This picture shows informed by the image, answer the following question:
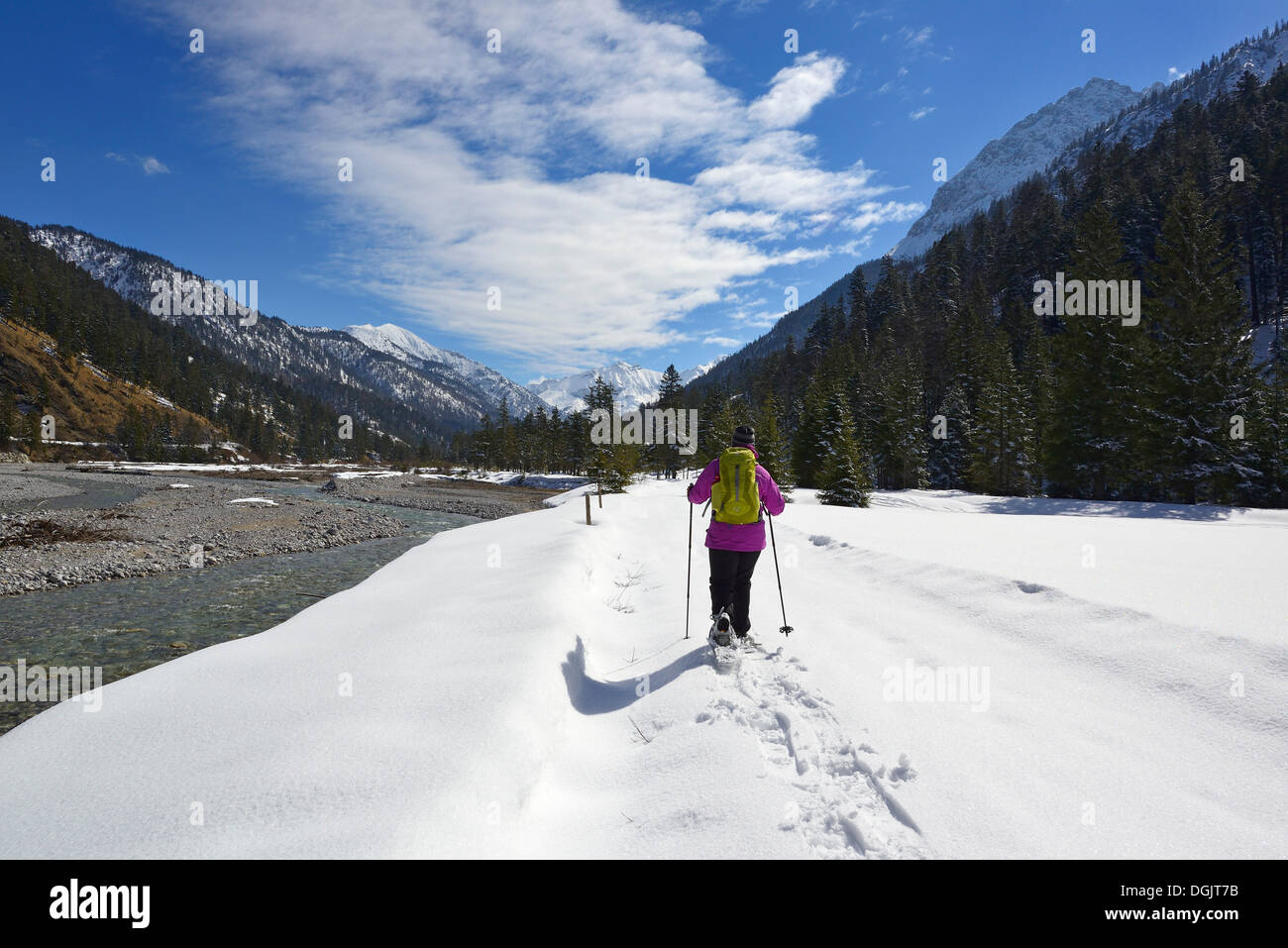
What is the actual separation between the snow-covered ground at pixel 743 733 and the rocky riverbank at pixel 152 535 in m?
13.7

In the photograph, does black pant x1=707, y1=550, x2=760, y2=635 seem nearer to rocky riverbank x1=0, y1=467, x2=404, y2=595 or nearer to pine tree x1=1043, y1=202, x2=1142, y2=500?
rocky riverbank x1=0, y1=467, x2=404, y2=595

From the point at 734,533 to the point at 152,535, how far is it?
1082 inches

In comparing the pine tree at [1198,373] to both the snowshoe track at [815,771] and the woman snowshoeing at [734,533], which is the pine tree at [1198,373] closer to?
the woman snowshoeing at [734,533]

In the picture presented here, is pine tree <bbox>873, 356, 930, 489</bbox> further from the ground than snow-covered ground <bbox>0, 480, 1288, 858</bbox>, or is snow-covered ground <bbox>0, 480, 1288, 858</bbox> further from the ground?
pine tree <bbox>873, 356, 930, 489</bbox>

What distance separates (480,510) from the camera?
40.9 m

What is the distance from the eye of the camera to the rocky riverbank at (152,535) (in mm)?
15914

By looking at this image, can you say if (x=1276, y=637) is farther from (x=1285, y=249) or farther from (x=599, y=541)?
(x=1285, y=249)

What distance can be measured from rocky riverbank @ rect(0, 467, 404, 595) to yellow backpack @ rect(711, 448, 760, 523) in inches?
762

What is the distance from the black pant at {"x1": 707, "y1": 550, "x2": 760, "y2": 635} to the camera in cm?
655

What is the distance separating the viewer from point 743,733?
4484 mm

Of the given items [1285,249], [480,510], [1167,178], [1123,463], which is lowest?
[480,510]

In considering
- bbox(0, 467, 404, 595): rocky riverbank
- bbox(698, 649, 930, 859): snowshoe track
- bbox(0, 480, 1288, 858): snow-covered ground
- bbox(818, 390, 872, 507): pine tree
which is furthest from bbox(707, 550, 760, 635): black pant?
bbox(818, 390, 872, 507): pine tree
